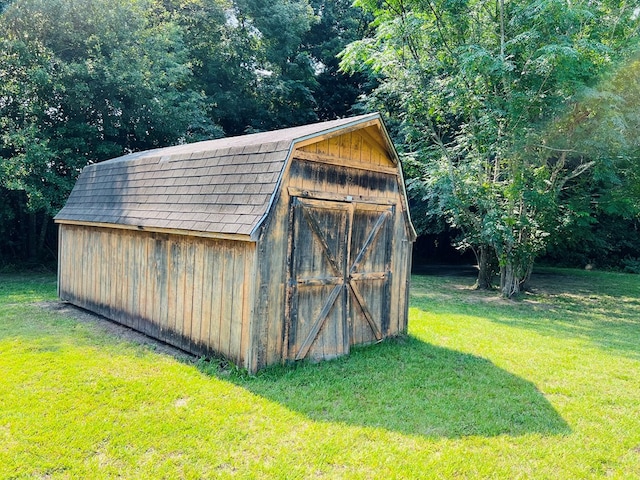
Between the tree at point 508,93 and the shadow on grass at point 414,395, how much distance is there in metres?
6.30

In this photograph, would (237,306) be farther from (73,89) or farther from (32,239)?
(32,239)

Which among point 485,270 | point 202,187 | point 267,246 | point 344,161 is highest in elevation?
point 344,161

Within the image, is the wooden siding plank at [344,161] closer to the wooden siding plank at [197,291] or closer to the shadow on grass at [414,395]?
the wooden siding plank at [197,291]

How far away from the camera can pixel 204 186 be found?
6273 millimetres

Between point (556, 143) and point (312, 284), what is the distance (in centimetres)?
841

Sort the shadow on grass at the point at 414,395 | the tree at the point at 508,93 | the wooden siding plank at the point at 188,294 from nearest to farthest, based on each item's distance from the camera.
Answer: the shadow on grass at the point at 414,395 < the wooden siding plank at the point at 188,294 < the tree at the point at 508,93

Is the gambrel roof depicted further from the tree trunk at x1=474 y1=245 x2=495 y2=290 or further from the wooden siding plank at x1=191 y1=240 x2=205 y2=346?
the tree trunk at x1=474 y1=245 x2=495 y2=290

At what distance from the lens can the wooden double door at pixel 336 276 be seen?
18.6ft

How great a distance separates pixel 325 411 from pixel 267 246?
77.0 inches

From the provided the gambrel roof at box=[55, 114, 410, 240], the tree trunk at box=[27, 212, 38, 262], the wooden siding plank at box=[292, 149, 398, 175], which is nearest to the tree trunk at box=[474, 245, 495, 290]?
the wooden siding plank at box=[292, 149, 398, 175]

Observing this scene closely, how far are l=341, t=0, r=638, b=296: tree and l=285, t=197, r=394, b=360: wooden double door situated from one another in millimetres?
5475

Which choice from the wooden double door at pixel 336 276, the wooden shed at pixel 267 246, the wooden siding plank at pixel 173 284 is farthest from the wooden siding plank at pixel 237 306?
the wooden siding plank at pixel 173 284

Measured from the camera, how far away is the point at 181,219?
6078mm

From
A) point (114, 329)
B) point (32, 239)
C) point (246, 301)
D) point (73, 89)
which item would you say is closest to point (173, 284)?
point (246, 301)
